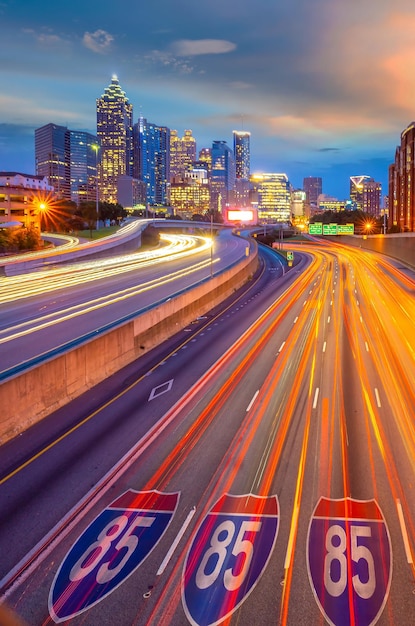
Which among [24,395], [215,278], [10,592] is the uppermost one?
[215,278]

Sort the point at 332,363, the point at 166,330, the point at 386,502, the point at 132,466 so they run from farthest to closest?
the point at 166,330
the point at 332,363
the point at 132,466
the point at 386,502

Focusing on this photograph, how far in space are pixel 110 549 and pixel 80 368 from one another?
11.2 metres

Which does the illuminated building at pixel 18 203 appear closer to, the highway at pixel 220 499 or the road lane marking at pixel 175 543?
the highway at pixel 220 499

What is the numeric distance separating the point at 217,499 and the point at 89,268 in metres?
48.7

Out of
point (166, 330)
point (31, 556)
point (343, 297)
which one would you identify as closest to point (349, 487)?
point (31, 556)

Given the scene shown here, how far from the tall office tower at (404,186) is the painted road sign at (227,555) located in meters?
154

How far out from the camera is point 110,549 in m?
11.3

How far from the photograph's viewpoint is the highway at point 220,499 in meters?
9.84

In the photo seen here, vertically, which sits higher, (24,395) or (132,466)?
(24,395)

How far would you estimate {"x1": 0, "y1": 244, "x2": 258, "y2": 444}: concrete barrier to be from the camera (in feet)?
56.5

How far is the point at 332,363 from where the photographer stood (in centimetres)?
2720

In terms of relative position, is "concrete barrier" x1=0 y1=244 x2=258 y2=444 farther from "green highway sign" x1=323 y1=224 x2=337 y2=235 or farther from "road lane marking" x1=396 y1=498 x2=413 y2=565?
"green highway sign" x1=323 y1=224 x2=337 y2=235

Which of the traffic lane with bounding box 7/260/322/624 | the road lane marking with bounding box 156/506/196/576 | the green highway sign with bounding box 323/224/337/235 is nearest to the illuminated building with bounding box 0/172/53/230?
the green highway sign with bounding box 323/224/337/235

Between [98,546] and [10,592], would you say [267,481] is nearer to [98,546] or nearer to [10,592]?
[98,546]
